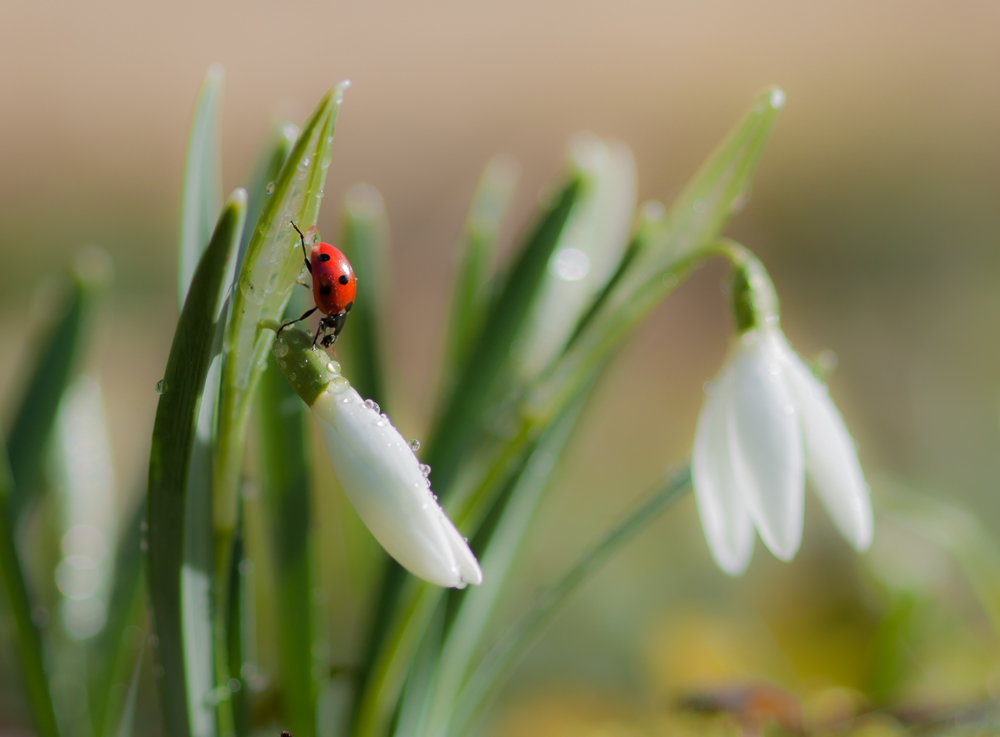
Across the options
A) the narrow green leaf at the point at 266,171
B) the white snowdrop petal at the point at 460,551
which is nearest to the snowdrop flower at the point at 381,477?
the white snowdrop petal at the point at 460,551

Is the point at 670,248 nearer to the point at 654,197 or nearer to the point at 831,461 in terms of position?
the point at 831,461

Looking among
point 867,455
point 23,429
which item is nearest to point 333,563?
point 23,429

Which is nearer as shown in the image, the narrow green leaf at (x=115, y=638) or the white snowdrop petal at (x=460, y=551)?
the white snowdrop petal at (x=460, y=551)

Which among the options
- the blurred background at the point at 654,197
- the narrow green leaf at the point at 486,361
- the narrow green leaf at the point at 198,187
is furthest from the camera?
the blurred background at the point at 654,197

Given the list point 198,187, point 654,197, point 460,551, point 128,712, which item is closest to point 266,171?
point 198,187

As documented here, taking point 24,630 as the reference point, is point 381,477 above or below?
above

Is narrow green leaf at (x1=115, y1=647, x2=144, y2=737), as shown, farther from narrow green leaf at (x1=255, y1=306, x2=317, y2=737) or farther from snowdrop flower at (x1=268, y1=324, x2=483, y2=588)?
snowdrop flower at (x1=268, y1=324, x2=483, y2=588)

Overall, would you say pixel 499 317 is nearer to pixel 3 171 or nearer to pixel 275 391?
pixel 275 391

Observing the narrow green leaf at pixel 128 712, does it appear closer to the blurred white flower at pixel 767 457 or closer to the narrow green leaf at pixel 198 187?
the narrow green leaf at pixel 198 187
